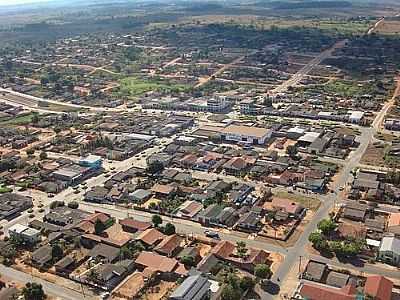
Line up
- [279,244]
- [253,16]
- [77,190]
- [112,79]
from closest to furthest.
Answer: [279,244] < [77,190] < [112,79] < [253,16]

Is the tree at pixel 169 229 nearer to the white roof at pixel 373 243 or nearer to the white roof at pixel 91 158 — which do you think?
the white roof at pixel 373 243

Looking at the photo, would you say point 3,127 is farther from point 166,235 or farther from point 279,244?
point 279,244

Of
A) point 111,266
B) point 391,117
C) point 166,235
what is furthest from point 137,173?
point 391,117

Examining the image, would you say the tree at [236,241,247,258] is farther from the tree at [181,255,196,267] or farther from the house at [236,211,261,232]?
the tree at [181,255,196,267]

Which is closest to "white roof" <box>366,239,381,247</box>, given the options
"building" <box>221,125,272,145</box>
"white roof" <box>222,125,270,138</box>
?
"building" <box>221,125,272,145</box>

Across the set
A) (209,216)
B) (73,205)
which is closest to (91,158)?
(73,205)

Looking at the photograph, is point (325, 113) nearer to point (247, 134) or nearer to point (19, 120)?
point (247, 134)
